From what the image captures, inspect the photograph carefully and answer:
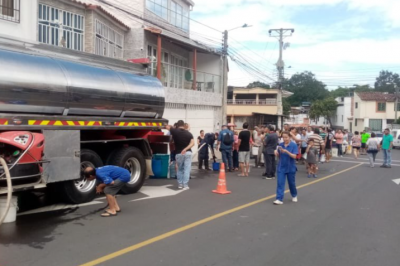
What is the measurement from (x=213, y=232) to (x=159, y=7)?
1604 cm

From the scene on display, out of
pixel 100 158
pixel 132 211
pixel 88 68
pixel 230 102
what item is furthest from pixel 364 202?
pixel 230 102

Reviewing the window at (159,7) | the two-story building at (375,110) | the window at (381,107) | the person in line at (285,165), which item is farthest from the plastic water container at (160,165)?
the window at (381,107)

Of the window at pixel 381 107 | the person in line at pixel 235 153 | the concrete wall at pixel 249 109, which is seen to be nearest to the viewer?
the person in line at pixel 235 153

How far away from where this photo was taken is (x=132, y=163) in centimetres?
906

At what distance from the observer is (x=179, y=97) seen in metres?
17.8

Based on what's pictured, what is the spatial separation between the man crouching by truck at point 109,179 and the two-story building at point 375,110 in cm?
5513

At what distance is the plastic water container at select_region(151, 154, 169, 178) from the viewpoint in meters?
10.9

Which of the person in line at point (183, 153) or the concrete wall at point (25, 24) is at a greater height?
the concrete wall at point (25, 24)

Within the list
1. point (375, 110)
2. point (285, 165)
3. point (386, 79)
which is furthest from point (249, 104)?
point (386, 79)

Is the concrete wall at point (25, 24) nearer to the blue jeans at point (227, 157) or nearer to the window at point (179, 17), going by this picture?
the blue jeans at point (227, 157)

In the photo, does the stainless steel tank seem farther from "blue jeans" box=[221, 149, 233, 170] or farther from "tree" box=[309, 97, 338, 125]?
"tree" box=[309, 97, 338, 125]

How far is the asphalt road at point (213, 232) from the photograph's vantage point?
15.5 feet

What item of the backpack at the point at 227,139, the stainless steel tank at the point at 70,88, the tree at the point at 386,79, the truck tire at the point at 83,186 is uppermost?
the tree at the point at 386,79

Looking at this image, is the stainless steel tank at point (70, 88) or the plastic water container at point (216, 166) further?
the plastic water container at point (216, 166)
